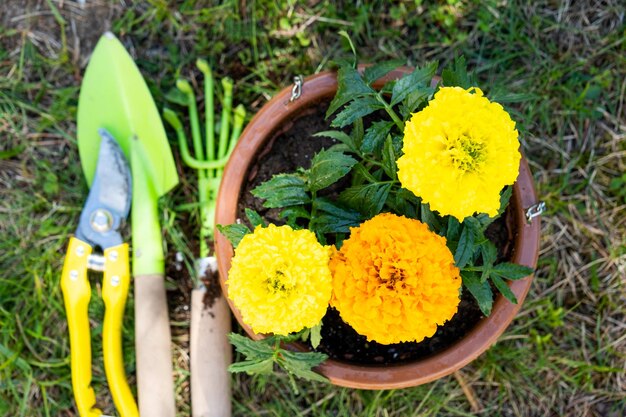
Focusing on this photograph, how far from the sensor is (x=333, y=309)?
1086 mm

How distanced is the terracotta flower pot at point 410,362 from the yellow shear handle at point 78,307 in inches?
12.0

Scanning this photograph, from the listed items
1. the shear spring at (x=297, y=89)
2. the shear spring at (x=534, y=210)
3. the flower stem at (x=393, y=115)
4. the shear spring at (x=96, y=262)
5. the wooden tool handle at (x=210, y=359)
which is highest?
the flower stem at (x=393, y=115)

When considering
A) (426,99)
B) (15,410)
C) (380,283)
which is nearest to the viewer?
(380,283)

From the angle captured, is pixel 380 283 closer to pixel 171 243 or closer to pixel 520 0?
pixel 171 243

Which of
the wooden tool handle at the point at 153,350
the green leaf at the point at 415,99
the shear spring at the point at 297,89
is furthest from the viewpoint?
the wooden tool handle at the point at 153,350

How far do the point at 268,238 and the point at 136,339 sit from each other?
Answer: 580mm

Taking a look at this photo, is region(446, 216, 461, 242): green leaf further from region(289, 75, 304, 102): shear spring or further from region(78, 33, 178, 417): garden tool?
region(78, 33, 178, 417): garden tool

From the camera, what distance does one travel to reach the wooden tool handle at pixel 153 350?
1163mm

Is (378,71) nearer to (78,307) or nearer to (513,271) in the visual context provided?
(513,271)

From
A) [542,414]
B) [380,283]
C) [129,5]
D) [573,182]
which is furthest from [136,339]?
[573,182]

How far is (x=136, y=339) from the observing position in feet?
3.92

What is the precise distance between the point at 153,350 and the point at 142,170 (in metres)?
0.36

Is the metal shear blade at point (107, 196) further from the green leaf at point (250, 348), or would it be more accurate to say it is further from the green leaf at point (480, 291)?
the green leaf at point (480, 291)

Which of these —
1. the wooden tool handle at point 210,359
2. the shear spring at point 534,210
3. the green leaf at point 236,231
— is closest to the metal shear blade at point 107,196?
the wooden tool handle at point 210,359
